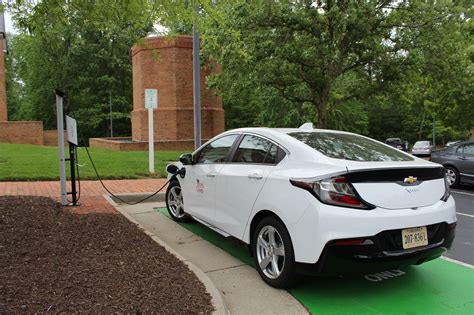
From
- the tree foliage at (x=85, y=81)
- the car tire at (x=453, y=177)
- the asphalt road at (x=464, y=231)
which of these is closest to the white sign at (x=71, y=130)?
the asphalt road at (x=464, y=231)

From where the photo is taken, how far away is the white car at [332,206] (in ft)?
11.5

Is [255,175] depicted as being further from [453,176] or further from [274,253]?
[453,176]

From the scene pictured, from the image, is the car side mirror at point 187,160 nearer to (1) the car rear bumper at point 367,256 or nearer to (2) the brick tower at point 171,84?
(1) the car rear bumper at point 367,256

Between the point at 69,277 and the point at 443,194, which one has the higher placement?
the point at 443,194

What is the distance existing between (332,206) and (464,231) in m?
4.28

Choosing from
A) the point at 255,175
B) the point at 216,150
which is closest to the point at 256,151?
the point at 255,175

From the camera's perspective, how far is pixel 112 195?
8.30 metres

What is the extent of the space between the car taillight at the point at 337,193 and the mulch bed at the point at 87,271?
1.34m

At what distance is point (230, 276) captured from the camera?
4.43 metres

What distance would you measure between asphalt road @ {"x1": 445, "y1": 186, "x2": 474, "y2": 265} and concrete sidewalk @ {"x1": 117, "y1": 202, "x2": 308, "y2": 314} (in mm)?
2718

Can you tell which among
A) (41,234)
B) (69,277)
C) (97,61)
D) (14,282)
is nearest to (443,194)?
(69,277)

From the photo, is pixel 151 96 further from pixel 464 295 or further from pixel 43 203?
pixel 464 295

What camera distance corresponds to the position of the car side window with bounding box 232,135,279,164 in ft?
14.5

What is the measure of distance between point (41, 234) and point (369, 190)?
3926 mm
